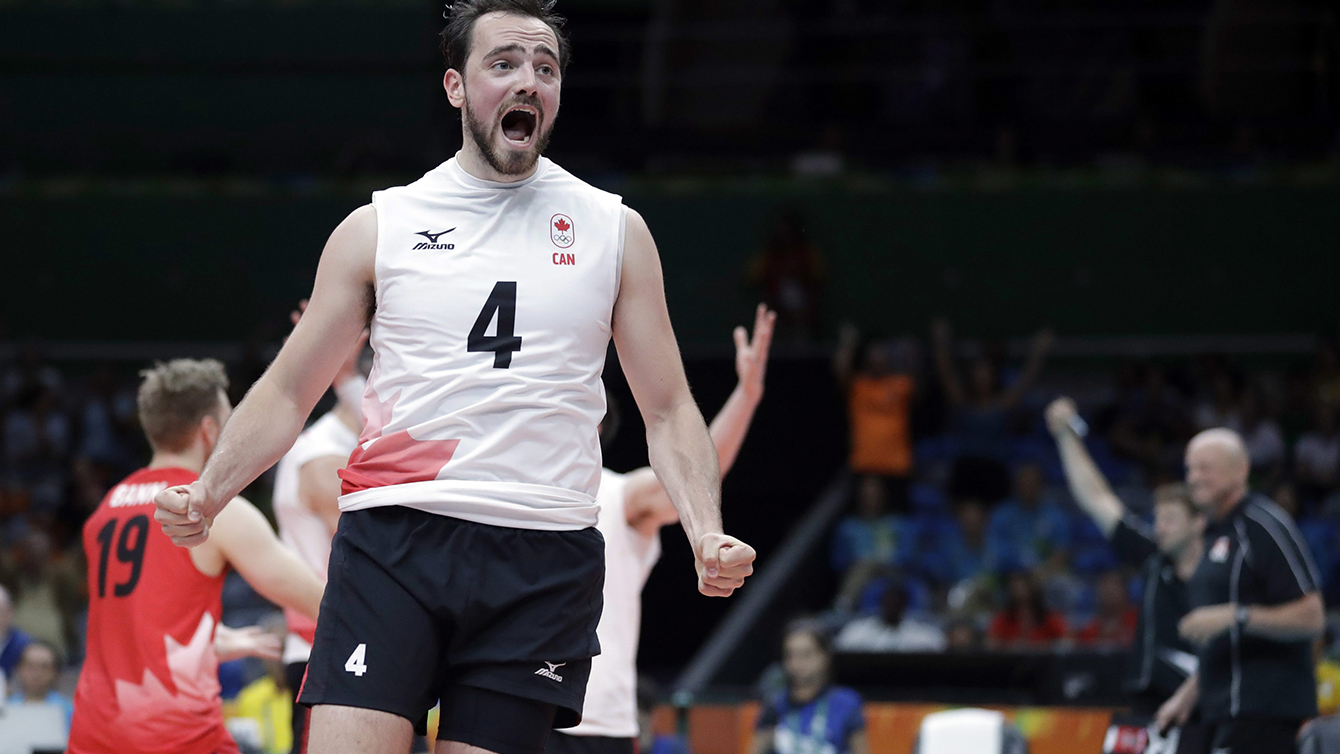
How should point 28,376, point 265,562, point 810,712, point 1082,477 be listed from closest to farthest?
point 265,562
point 810,712
point 1082,477
point 28,376

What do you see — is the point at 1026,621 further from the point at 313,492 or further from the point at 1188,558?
the point at 313,492

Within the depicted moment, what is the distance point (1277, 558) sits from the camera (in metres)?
6.70

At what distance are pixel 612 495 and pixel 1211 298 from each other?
38.4 ft

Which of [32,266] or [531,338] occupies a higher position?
[32,266]

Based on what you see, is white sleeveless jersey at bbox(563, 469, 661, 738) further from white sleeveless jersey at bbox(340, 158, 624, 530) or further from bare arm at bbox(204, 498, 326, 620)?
white sleeveless jersey at bbox(340, 158, 624, 530)

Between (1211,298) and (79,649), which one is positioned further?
(1211,298)

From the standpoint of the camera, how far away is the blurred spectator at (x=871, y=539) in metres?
12.4

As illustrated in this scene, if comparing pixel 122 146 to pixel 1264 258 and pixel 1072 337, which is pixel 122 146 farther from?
pixel 1264 258

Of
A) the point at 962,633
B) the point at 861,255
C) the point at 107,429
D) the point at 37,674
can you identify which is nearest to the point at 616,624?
the point at 37,674

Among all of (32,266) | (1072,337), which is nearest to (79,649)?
(32,266)

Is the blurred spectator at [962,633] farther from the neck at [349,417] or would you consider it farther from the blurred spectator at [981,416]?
the neck at [349,417]

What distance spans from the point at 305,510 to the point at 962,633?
22.2ft

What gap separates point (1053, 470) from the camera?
1370 centimetres

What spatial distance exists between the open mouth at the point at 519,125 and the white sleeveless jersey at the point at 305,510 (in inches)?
84.8
